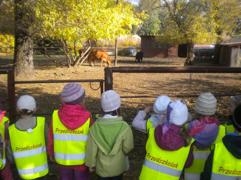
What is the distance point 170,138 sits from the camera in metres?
3.21

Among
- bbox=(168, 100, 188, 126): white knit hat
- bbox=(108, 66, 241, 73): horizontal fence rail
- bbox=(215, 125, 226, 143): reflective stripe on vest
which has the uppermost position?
bbox=(108, 66, 241, 73): horizontal fence rail

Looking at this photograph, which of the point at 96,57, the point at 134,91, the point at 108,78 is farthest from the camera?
the point at 96,57

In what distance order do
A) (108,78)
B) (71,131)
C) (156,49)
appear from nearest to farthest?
(71,131) → (108,78) → (156,49)

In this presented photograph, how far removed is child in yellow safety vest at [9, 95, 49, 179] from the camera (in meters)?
3.82

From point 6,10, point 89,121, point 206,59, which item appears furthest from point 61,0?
point 206,59

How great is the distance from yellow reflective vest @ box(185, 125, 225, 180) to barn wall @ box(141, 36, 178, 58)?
4119cm

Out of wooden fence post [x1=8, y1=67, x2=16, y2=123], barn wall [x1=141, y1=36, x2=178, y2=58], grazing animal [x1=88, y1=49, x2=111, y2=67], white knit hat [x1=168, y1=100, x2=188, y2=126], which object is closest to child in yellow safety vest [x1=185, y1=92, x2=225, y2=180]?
white knit hat [x1=168, y1=100, x2=188, y2=126]

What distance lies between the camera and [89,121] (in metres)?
3.83

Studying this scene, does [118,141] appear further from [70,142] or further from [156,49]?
[156,49]

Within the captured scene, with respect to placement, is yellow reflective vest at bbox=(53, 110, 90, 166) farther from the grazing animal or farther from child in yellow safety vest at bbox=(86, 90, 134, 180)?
the grazing animal

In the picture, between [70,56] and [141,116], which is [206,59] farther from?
[141,116]

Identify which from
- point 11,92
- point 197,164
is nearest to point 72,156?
point 197,164

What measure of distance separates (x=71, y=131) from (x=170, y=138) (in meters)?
1.06

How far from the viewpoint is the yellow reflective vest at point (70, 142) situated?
3.80m
